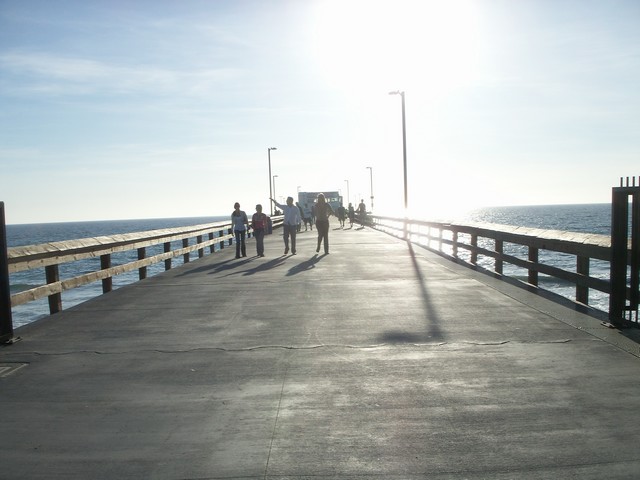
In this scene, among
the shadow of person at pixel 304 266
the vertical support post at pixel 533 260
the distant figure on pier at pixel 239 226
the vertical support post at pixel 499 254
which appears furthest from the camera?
the distant figure on pier at pixel 239 226

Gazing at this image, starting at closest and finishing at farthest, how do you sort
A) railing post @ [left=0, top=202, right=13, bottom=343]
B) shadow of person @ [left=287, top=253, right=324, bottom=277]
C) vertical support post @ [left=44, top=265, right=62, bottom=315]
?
1. railing post @ [left=0, top=202, right=13, bottom=343]
2. vertical support post @ [left=44, top=265, right=62, bottom=315]
3. shadow of person @ [left=287, top=253, right=324, bottom=277]

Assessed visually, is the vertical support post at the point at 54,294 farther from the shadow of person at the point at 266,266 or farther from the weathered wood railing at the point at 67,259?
the shadow of person at the point at 266,266

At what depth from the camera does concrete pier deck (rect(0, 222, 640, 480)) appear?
3.95 meters

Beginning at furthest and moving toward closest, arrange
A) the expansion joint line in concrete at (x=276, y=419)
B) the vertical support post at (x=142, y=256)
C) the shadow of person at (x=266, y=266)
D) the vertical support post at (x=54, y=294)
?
the shadow of person at (x=266, y=266)
the vertical support post at (x=142, y=256)
the vertical support post at (x=54, y=294)
the expansion joint line in concrete at (x=276, y=419)

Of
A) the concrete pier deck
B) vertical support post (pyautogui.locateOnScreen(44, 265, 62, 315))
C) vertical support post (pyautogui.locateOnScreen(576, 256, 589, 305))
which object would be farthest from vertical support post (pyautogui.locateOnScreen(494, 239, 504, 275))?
vertical support post (pyautogui.locateOnScreen(44, 265, 62, 315))

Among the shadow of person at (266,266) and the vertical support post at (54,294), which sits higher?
the vertical support post at (54,294)

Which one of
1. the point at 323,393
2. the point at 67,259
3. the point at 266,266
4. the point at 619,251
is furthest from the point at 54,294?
the point at 619,251

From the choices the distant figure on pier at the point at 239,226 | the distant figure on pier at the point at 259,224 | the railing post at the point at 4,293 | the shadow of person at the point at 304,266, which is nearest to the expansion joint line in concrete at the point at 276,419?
the railing post at the point at 4,293

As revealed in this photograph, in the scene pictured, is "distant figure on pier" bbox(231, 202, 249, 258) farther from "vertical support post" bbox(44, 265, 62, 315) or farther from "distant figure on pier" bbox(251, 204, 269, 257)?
"vertical support post" bbox(44, 265, 62, 315)

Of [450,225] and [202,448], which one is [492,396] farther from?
[450,225]

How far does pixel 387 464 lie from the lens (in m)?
3.88

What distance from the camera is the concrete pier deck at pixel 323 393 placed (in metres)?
3.95

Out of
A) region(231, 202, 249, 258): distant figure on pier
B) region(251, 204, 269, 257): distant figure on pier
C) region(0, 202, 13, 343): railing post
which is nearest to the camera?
region(0, 202, 13, 343): railing post

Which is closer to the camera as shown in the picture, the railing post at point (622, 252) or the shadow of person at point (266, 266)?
the railing post at point (622, 252)
